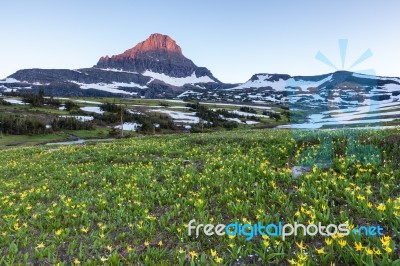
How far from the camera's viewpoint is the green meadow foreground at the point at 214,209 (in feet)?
19.7

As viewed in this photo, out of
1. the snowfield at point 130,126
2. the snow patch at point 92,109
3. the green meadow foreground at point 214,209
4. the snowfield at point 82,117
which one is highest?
the green meadow foreground at point 214,209

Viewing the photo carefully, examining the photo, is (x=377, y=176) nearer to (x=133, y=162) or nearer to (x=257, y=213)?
(x=257, y=213)

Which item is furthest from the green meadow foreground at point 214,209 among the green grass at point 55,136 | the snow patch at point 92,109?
the snow patch at point 92,109

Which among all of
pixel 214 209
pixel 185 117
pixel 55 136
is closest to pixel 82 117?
pixel 55 136

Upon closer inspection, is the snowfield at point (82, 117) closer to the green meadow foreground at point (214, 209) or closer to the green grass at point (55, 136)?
the green grass at point (55, 136)

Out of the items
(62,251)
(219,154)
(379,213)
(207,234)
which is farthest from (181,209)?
(219,154)

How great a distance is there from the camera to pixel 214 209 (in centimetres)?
842

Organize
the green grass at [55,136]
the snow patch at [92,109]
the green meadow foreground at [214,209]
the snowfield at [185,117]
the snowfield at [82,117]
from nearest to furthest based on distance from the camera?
1. the green meadow foreground at [214,209]
2. the green grass at [55,136]
3. the snowfield at [82,117]
4. the snowfield at [185,117]
5. the snow patch at [92,109]

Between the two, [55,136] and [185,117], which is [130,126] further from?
[185,117]

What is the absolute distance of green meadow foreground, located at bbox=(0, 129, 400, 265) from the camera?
19.7 ft

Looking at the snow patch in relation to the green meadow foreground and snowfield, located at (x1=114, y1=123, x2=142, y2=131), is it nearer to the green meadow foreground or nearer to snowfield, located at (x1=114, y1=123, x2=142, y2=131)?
snowfield, located at (x1=114, y1=123, x2=142, y2=131)

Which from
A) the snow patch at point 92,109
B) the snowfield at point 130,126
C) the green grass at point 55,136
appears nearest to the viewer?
the green grass at point 55,136

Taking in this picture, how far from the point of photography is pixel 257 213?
7605 mm

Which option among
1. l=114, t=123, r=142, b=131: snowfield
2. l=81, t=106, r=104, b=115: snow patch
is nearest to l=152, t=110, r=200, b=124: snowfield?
l=114, t=123, r=142, b=131: snowfield
